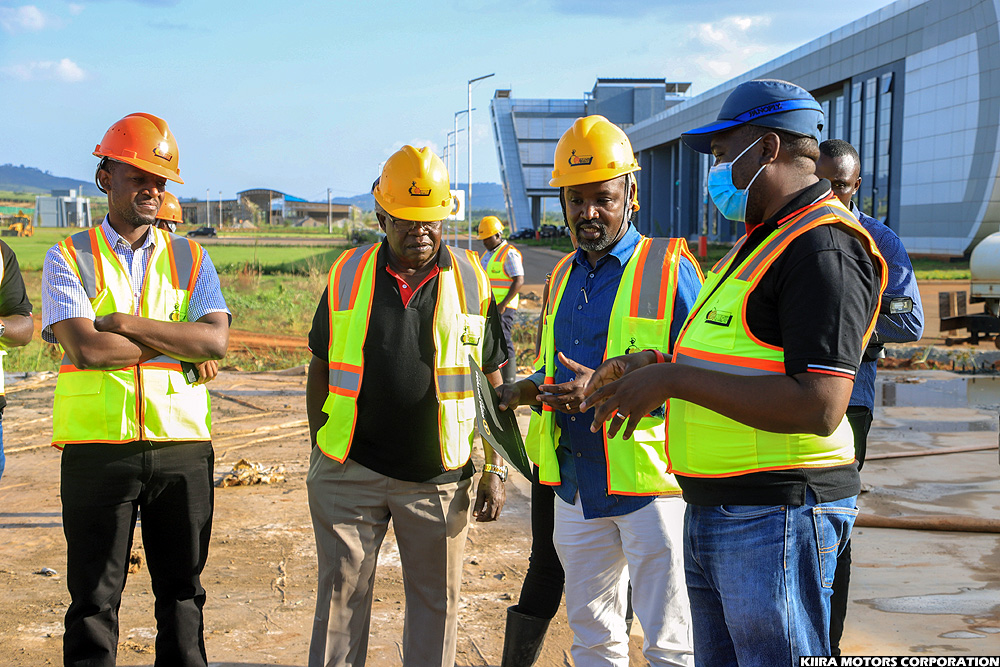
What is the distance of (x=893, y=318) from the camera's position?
361 cm

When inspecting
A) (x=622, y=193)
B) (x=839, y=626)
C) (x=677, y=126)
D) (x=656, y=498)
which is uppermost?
(x=677, y=126)

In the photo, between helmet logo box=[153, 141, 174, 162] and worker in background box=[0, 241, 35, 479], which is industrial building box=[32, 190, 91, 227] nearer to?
worker in background box=[0, 241, 35, 479]

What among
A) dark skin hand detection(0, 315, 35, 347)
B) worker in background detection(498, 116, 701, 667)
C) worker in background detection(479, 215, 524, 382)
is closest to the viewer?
worker in background detection(498, 116, 701, 667)

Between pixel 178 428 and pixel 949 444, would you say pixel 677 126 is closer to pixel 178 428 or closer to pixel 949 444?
pixel 949 444

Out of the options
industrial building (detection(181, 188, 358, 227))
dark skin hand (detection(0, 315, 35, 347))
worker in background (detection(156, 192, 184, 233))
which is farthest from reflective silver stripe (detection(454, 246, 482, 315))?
industrial building (detection(181, 188, 358, 227))

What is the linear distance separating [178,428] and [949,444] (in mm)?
7754

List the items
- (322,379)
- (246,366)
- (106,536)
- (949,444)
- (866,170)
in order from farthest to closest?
1. (866,170)
2. (246,366)
3. (949,444)
4. (322,379)
5. (106,536)

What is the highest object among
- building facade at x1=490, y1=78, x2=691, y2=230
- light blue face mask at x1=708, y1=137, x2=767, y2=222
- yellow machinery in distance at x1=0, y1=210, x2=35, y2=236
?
building facade at x1=490, y1=78, x2=691, y2=230

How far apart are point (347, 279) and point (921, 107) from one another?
3434 cm

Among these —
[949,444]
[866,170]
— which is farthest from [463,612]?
[866,170]

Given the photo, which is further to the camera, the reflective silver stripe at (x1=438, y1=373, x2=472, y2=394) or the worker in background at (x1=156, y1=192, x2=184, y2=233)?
the worker in background at (x1=156, y1=192, x2=184, y2=233)

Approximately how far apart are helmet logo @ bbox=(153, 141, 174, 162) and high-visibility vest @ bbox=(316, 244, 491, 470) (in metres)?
0.84

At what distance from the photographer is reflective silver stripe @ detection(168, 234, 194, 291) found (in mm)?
3707

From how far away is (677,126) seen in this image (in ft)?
179
